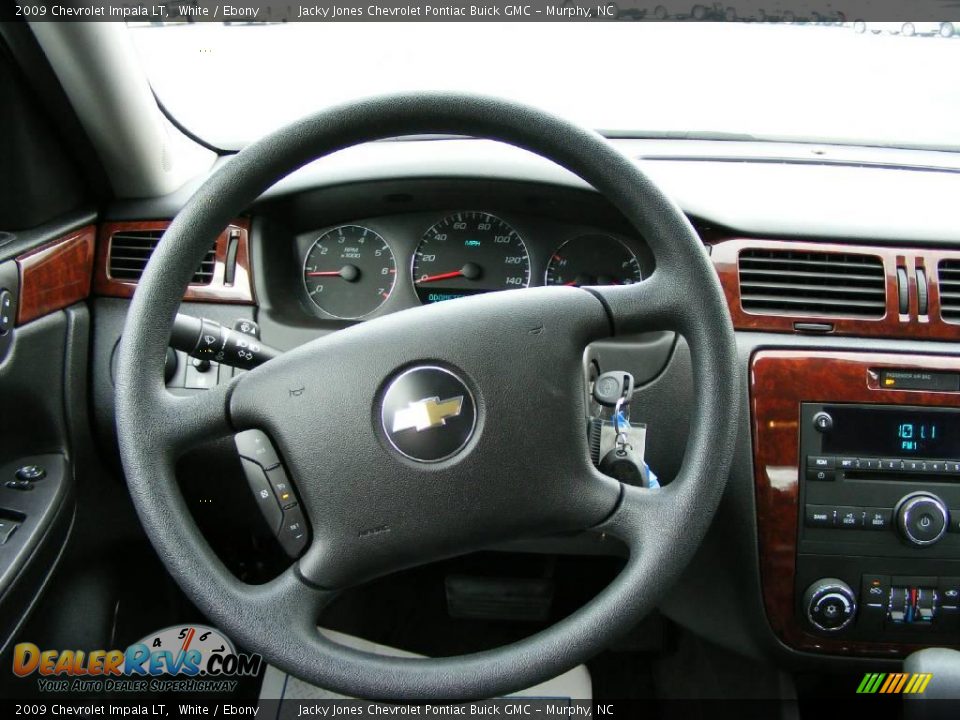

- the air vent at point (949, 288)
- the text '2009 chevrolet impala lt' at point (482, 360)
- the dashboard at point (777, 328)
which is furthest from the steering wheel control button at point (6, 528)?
the air vent at point (949, 288)

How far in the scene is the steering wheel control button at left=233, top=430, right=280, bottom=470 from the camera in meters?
1.22

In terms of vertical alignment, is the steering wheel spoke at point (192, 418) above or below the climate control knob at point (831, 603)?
above

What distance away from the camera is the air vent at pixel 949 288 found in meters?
1.59

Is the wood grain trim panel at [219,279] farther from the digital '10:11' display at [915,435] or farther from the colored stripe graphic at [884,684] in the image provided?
the colored stripe graphic at [884,684]

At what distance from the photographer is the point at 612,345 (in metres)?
1.64

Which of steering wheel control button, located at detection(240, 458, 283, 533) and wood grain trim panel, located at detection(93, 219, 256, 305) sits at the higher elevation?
wood grain trim panel, located at detection(93, 219, 256, 305)

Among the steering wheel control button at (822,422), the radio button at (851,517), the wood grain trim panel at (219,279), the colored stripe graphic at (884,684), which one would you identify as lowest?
the colored stripe graphic at (884,684)

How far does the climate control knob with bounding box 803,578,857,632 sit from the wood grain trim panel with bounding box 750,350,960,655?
0.19 feet

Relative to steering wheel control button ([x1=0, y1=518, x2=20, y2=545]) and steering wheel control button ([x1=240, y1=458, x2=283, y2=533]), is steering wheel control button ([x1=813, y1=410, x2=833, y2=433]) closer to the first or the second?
steering wheel control button ([x1=240, y1=458, x2=283, y2=533])

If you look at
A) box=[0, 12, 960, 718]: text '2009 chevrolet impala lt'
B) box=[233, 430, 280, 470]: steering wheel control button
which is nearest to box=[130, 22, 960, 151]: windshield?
box=[0, 12, 960, 718]: text '2009 chevrolet impala lt'

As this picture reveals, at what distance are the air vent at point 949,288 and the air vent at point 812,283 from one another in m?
0.11

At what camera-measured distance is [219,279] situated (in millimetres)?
1751

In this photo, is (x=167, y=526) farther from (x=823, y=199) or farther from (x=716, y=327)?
(x=823, y=199)

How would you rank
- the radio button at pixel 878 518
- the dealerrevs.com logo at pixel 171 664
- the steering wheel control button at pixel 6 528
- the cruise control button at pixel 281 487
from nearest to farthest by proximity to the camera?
the cruise control button at pixel 281 487 < the steering wheel control button at pixel 6 528 < the radio button at pixel 878 518 < the dealerrevs.com logo at pixel 171 664
